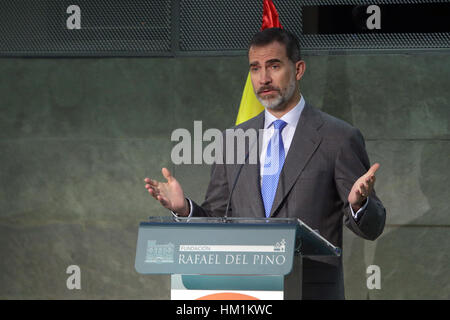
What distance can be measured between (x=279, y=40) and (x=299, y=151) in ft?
1.47

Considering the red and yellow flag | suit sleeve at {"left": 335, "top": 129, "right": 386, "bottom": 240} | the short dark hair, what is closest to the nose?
the short dark hair

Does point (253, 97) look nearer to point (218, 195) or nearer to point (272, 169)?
point (218, 195)

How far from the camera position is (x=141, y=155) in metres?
5.16

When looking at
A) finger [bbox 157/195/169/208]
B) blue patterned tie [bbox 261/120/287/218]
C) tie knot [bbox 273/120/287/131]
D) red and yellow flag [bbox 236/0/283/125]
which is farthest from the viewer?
red and yellow flag [bbox 236/0/283/125]

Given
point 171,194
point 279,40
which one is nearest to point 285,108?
point 279,40

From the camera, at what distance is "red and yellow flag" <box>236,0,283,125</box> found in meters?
4.45

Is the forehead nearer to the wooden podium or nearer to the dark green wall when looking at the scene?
the wooden podium

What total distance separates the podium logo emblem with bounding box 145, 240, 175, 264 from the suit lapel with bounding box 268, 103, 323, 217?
→ 70 centimetres

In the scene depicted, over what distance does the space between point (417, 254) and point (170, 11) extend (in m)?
2.52

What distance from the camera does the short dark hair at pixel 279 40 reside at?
2680mm

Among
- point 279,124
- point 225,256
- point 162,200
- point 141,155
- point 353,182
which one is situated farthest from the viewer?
point 141,155
